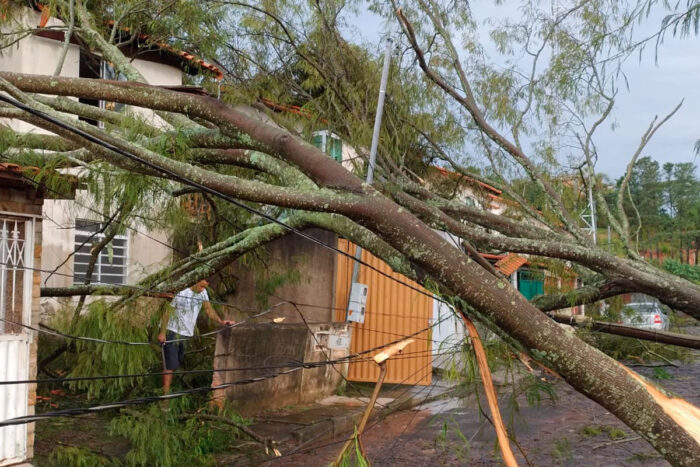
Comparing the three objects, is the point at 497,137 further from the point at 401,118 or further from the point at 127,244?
the point at 127,244

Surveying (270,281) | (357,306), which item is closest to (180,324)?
(270,281)

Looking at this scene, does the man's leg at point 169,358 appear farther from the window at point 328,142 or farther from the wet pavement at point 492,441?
the window at point 328,142

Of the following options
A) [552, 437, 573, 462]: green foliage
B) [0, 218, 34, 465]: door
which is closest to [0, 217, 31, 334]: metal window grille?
[0, 218, 34, 465]: door

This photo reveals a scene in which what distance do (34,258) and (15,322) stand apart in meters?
0.74

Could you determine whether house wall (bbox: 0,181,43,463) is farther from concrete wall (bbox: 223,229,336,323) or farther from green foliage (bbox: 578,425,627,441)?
green foliage (bbox: 578,425,627,441)

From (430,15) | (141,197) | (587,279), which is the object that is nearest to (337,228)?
(141,197)

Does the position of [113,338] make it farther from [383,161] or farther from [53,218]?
[53,218]

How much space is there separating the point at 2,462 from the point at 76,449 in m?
0.73

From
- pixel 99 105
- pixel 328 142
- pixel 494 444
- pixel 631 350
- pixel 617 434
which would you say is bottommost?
pixel 617 434

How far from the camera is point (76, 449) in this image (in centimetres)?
646

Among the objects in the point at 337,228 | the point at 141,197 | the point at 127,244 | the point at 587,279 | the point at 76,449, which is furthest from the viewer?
Answer: the point at 127,244

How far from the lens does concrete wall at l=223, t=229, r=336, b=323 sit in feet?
35.8

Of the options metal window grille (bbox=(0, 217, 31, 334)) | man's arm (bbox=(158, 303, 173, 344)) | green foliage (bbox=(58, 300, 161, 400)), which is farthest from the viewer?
man's arm (bbox=(158, 303, 173, 344))

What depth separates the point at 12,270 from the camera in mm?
6156
